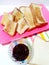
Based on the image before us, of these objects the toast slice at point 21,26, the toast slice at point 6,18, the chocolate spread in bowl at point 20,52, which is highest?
the toast slice at point 6,18

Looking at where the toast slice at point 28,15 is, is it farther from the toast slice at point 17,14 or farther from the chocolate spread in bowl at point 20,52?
the chocolate spread in bowl at point 20,52

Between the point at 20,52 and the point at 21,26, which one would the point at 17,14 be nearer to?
the point at 21,26

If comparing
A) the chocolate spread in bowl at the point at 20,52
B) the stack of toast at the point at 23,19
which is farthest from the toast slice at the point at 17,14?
the chocolate spread in bowl at the point at 20,52

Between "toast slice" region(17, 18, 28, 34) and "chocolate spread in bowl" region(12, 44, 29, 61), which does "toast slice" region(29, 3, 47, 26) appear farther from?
"chocolate spread in bowl" region(12, 44, 29, 61)

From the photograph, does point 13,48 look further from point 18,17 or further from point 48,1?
point 48,1

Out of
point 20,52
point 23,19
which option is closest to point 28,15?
point 23,19

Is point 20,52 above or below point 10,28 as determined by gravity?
below

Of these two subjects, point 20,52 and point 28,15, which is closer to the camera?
point 20,52
